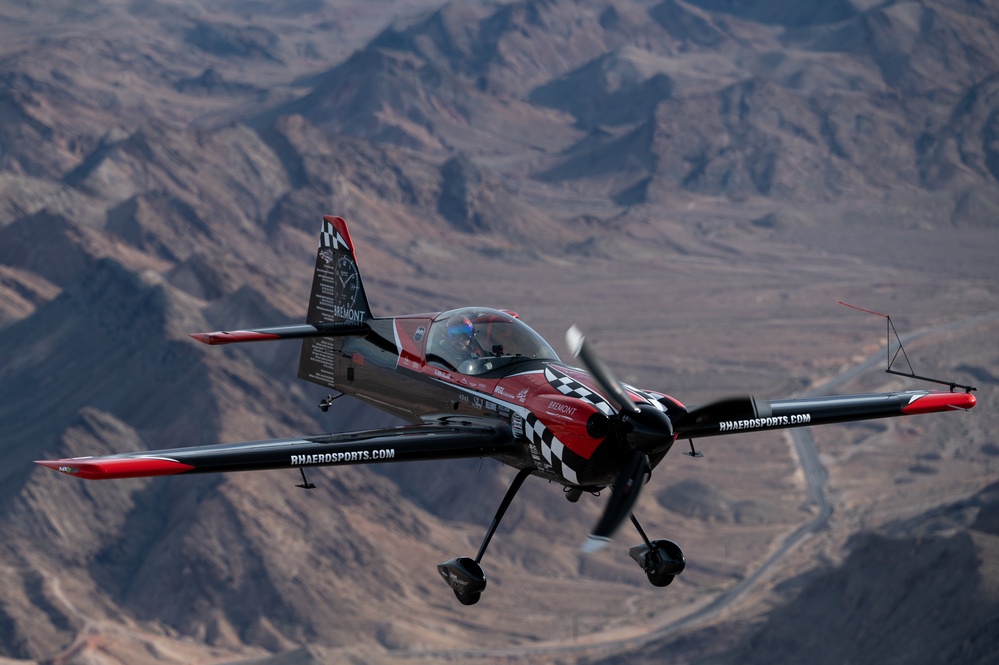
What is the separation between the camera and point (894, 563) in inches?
4060

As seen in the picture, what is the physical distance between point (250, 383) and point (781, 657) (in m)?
64.5

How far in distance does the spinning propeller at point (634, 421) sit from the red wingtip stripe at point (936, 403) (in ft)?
27.5

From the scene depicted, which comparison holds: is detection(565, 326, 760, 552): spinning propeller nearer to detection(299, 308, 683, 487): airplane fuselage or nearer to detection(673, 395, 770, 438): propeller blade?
detection(673, 395, 770, 438): propeller blade

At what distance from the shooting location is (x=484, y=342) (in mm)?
34156

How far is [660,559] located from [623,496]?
2.58m

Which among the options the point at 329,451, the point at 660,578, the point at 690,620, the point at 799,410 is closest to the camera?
the point at 660,578

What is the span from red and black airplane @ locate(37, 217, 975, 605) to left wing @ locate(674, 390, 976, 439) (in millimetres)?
39

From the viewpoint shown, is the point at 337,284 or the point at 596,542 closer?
the point at 596,542

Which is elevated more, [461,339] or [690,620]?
[461,339]

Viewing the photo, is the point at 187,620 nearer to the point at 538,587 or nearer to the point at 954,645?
the point at 538,587

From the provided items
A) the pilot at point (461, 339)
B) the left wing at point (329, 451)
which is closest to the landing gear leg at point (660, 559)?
the left wing at point (329, 451)

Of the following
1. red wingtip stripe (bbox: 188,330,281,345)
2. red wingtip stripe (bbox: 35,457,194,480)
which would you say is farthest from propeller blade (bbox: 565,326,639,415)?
red wingtip stripe (bbox: 188,330,281,345)

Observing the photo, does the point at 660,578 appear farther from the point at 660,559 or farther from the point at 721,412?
the point at 721,412

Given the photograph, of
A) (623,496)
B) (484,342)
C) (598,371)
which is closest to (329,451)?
(484,342)
